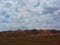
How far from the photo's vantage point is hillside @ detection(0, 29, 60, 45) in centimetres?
99

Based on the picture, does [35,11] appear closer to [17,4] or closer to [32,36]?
[17,4]

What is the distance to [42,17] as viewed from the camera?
1.26 meters

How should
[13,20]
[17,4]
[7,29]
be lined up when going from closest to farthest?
1. [7,29]
2. [13,20]
3. [17,4]

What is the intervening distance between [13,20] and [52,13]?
32 centimetres

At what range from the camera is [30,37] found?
1018mm

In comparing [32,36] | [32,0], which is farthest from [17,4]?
[32,36]

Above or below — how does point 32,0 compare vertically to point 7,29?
above

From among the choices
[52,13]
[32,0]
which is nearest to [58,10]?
[52,13]

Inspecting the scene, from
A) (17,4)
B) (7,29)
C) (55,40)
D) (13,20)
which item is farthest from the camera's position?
(17,4)

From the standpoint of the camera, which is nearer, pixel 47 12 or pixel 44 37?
pixel 44 37

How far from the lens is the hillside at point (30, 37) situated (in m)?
0.99

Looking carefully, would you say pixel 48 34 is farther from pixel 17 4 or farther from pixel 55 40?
pixel 17 4

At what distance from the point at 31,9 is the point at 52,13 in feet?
0.64

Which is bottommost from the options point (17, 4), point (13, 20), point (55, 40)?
point (55, 40)
